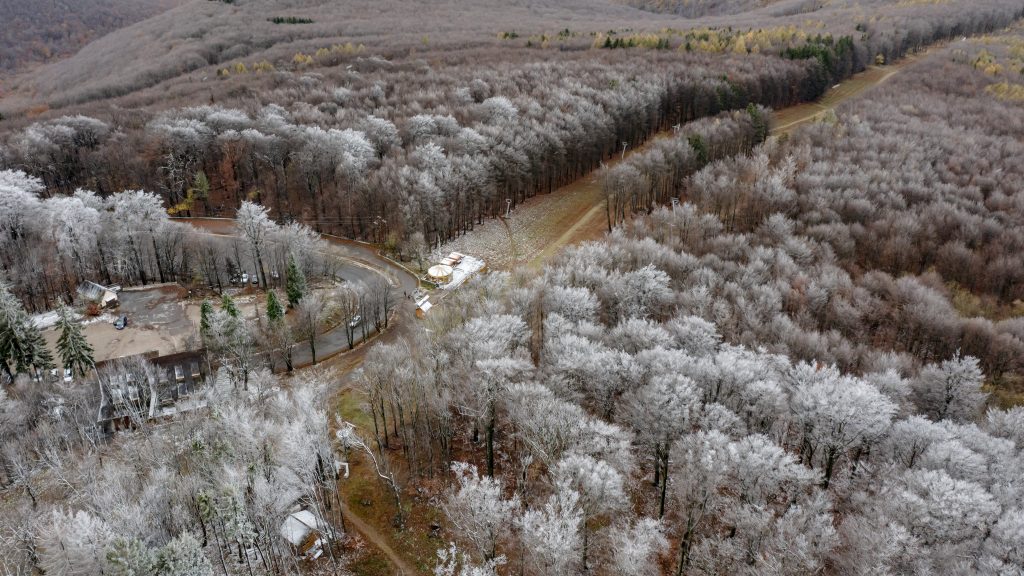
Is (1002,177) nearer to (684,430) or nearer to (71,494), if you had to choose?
(684,430)

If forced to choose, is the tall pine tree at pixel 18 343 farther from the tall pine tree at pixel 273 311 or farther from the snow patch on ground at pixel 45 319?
the tall pine tree at pixel 273 311

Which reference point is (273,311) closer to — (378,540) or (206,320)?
(206,320)

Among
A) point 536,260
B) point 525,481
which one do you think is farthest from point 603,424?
point 536,260

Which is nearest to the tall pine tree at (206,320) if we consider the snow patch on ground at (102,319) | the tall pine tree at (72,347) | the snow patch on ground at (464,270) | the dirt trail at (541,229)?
the tall pine tree at (72,347)

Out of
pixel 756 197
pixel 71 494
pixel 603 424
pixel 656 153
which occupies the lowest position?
pixel 71 494

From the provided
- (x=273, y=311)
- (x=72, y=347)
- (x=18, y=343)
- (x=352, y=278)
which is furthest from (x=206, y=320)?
(x=352, y=278)
